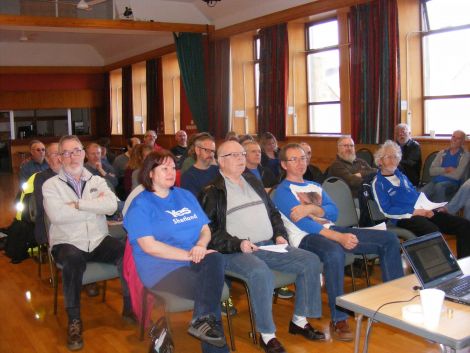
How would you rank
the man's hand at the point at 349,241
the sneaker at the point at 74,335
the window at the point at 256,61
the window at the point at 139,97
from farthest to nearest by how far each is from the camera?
the window at the point at 139,97, the window at the point at 256,61, the man's hand at the point at 349,241, the sneaker at the point at 74,335

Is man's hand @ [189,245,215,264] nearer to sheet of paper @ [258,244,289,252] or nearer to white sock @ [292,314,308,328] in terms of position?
sheet of paper @ [258,244,289,252]

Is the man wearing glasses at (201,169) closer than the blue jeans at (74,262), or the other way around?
the blue jeans at (74,262)

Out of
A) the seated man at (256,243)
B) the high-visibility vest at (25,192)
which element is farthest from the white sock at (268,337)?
the high-visibility vest at (25,192)

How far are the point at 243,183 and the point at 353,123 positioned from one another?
4.39 meters

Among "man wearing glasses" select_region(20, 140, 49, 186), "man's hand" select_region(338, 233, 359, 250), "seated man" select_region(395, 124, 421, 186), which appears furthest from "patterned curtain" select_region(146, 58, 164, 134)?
"man's hand" select_region(338, 233, 359, 250)

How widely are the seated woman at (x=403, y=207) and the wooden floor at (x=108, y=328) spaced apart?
1.80ft

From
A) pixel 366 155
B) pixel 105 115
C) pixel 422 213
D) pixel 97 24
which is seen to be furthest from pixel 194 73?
pixel 422 213

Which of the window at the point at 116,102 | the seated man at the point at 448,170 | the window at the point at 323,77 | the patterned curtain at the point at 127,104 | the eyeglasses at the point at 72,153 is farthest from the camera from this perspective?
the window at the point at 116,102

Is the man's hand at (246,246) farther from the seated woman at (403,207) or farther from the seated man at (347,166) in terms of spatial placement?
the seated man at (347,166)

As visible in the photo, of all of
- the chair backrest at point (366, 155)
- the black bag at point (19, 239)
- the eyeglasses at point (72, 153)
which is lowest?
the black bag at point (19, 239)

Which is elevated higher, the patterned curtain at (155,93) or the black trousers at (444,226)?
the patterned curtain at (155,93)

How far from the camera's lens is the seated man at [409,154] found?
6.42 metres

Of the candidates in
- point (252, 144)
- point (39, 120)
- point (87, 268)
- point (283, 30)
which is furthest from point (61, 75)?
point (87, 268)

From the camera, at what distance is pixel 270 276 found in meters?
2.99
